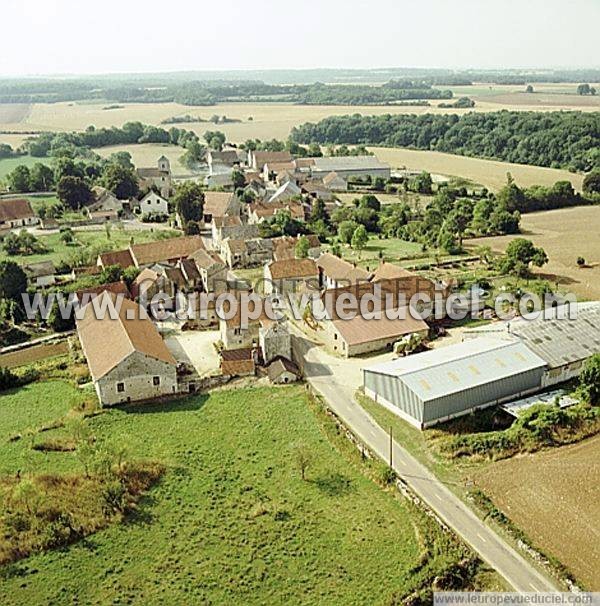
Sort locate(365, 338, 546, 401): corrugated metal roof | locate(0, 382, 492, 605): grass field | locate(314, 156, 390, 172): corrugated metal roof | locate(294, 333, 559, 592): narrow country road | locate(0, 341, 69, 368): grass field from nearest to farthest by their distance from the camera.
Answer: locate(0, 382, 492, 605): grass field < locate(294, 333, 559, 592): narrow country road < locate(365, 338, 546, 401): corrugated metal roof < locate(0, 341, 69, 368): grass field < locate(314, 156, 390, 172): corrugated metal roof

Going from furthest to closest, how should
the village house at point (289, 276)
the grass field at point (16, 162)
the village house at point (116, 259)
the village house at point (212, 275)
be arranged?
the grass field at point (16, 162) → the village house at point (116, 259) → the village house at point (289, 276) → the village house at point (212, 275)

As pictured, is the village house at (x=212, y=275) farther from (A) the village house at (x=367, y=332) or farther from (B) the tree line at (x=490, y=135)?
(B) the tree line at (x=490, y=135)

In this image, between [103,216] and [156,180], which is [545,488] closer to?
[103,216]

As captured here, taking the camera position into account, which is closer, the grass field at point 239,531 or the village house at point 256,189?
the grass field at point 239,531

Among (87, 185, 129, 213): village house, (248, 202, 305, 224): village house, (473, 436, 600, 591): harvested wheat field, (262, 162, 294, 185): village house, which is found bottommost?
(473, 436, 600, 591): harvested wheat field

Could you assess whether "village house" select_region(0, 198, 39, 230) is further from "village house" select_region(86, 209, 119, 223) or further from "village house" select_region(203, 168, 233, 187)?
"village house" select_region(203, 168, 233, 187)

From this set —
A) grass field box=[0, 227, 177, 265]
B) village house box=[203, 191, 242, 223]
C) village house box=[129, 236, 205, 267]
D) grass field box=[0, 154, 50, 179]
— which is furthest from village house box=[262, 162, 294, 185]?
grass field box=[0, 154, 50, 179]

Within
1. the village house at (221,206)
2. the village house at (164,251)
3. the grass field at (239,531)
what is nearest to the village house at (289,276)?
the village house at (164,251)
